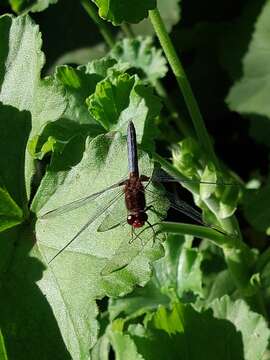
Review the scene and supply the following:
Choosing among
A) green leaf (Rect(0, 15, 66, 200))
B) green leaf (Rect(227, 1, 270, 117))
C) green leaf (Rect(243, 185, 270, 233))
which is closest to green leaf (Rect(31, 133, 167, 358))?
green leaf (Rect(0, 15, 66, 200))

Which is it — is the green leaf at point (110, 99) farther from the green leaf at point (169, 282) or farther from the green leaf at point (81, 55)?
the green leaf at point (81, 55)

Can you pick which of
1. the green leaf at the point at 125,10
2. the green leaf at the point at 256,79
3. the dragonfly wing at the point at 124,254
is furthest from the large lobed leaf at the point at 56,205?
the green leaf at the point at 256,79

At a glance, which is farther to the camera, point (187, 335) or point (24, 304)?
point (187, 335)

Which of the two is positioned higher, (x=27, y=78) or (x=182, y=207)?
(x=27, y=78)

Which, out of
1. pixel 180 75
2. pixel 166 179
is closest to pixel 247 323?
pixel 166 179

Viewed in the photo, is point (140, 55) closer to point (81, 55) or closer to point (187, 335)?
point (81, 55)

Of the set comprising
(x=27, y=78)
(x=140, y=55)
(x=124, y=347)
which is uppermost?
(x=27, y=78)
